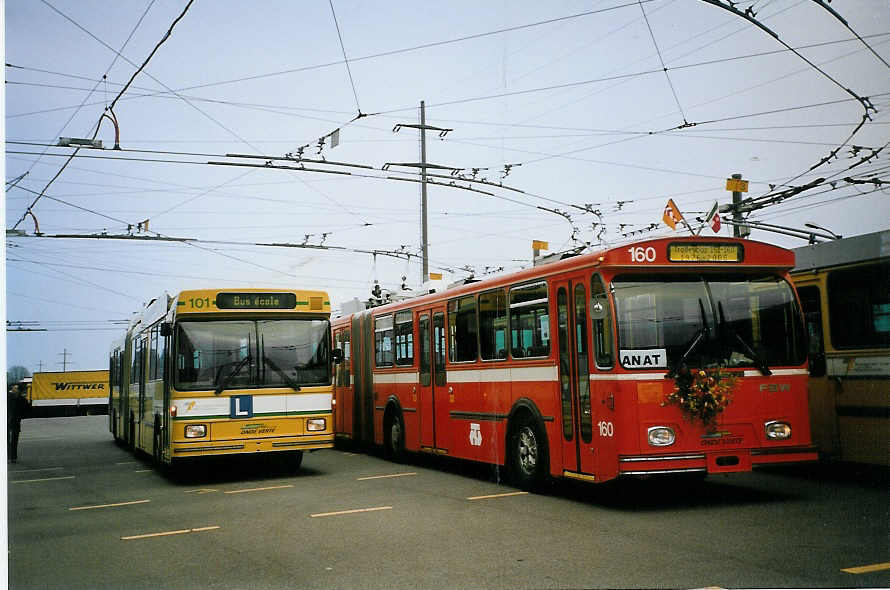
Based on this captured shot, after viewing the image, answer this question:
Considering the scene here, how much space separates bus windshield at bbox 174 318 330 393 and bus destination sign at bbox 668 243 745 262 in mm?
6094

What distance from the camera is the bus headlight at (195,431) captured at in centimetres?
1293

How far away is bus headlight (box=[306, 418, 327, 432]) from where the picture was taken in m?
13.6

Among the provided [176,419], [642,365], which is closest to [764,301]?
[642,365]

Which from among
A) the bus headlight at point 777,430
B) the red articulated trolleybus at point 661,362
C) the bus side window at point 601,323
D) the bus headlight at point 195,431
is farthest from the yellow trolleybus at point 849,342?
the bus headlight at point 195,431

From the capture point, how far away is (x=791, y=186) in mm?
14438

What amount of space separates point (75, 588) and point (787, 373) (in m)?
7.13

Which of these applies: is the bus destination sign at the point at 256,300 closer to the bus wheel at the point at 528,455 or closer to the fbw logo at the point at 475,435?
the fbw logo at the point at 475,435

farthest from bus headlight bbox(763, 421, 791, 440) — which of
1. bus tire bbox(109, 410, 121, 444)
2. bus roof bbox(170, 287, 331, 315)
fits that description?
bus tire bbox(109, 410, 121, 444)

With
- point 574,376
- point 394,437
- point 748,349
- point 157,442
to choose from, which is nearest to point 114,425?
point 157,442

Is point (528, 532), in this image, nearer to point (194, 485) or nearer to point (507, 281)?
point (507, 281)

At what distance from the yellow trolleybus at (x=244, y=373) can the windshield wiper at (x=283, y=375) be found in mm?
15

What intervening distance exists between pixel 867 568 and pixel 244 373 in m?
9.03

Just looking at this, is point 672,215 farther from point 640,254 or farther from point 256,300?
point 256,300

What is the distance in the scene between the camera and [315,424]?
44.7 feet
